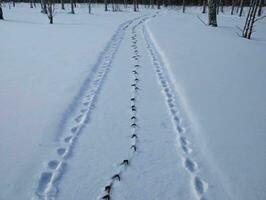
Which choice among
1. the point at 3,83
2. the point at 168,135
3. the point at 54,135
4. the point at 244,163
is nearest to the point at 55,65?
the point at 3,83

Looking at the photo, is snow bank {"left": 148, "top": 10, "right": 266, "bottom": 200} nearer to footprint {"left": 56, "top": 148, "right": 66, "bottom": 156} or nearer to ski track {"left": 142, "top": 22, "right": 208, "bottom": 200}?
ski track {"left": 142, "top": 22, "right": 208, "bottom": 200}

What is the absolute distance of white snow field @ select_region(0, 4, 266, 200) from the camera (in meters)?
2.98

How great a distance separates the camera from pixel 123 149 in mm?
3607

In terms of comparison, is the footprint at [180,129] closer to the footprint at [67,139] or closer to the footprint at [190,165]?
the footprint at [190,165]

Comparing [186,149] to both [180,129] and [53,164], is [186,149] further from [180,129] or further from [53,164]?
[53,164]

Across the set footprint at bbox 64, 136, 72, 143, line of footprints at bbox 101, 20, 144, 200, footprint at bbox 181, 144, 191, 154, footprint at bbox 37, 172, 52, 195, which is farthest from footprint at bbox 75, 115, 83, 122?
footprint at bbox 181, 144, 191, 154

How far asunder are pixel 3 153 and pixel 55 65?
379 centimetres

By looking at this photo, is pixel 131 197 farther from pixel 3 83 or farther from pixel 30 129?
pixel 3 83

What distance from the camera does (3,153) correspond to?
11.0 ft

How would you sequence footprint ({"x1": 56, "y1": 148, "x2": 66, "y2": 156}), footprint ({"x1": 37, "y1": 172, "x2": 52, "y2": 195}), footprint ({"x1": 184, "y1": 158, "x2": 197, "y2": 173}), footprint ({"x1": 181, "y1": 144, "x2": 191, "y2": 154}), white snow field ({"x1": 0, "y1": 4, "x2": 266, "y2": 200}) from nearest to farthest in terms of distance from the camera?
footprint ({"x1": 37, "y1": 172, "x2": 52, "y2": 195}) < white snow field ({"x1": 0, "y1": 4, "x2": 266, "y2": 200}) < footprint ({"x1": 184, "y1": 158, "x2": 197, "y2": 173}) < footprint ({"x1": 56, "y1": 148, "x2": 66, "y2": 156}) < footprint ({"x1": 181, "y1": 144, "x2": 191, "y2": 154})

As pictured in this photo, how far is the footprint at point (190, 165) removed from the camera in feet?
10.7

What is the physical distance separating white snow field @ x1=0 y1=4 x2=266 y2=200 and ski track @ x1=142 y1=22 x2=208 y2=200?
2 cm

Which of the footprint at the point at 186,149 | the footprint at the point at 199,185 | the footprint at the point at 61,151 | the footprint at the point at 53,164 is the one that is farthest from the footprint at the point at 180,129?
the footprint at the point at 53,164

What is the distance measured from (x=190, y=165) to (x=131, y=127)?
3.55 feet
